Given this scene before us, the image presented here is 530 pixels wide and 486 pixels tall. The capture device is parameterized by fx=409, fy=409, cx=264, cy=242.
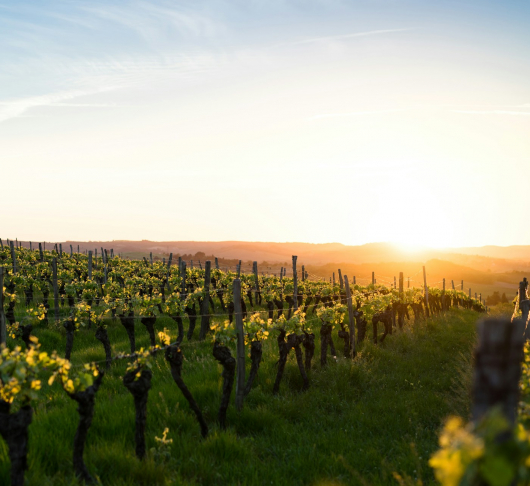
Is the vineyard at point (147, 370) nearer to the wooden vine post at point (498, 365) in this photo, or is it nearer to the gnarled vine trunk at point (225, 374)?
the gnarled vine trunk at point (225, 374)

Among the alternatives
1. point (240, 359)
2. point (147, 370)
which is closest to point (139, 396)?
point (147, 370)

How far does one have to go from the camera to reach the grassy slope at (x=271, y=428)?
22.5ft

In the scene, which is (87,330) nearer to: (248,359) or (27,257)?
(248,359)

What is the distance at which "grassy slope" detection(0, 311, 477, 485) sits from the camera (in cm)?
685

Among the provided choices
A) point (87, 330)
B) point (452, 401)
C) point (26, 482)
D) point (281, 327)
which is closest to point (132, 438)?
point (26, 482)

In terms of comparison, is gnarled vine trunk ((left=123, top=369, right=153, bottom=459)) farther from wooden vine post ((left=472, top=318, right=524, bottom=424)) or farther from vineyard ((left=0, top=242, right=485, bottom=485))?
wooden vine post ((left=472, top=318, right=524, bottom=424))

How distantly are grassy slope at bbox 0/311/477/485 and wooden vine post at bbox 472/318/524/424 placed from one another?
4521mm

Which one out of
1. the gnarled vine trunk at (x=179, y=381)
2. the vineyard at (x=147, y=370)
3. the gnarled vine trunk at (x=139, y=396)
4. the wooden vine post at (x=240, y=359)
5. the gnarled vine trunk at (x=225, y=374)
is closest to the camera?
the vineyard at (x=147, y=370)

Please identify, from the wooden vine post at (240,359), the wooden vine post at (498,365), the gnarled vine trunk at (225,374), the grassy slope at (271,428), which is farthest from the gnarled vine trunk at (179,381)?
the wooden vine post at (498,365)

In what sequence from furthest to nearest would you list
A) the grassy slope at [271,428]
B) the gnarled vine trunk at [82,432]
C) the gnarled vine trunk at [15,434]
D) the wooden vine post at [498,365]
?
1. the grassy slope at [271,428]
2. the gnarled vine trunk at [82,432]
3. the gnarled vine trunk at [15,434]
4. the wooden vine post at [498,365]

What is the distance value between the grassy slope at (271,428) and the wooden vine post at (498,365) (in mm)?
4521

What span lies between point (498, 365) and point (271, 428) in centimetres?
740

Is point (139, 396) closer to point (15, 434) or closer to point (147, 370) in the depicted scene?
point (147, 370)

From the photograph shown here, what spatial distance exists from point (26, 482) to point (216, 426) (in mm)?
3860
